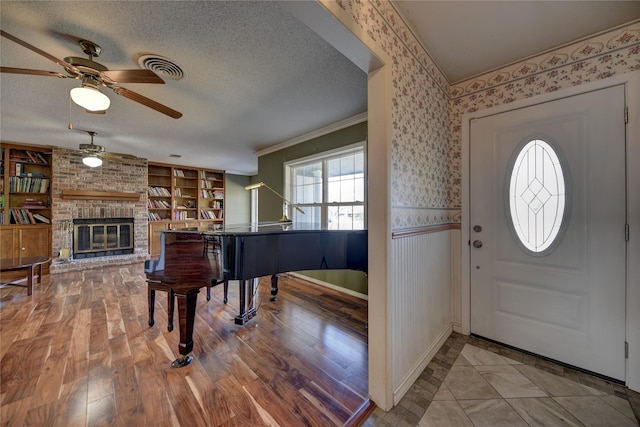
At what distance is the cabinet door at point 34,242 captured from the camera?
4276 millimetres

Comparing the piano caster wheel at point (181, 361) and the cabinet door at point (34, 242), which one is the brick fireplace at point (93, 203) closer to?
the cabinet door at point (34, 242)

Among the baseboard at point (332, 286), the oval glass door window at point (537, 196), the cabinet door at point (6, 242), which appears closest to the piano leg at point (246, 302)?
the baseboard at point (332, 286)

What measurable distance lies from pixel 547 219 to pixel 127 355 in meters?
3.44

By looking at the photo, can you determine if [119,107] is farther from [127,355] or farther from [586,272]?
[586,272]

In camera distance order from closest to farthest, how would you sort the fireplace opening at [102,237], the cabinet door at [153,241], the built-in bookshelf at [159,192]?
the fireplace opening at [102,237], the cabinet door at [153,241], the built-in bookshelf at [159,192]

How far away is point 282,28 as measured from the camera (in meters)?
1.60

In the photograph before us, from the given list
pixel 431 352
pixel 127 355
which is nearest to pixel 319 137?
pixel 431 352

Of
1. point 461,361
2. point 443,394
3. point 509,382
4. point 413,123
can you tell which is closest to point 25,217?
point 413,123

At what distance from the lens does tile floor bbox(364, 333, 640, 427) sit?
1337mm

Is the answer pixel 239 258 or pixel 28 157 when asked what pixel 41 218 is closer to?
pixel 28 157

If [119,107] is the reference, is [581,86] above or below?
below

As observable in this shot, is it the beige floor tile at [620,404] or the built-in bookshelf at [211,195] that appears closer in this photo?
the beige floor tile at [620,404]

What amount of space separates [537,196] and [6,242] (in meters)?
7.47

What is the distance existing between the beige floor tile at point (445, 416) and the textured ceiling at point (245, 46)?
202 centimetres
